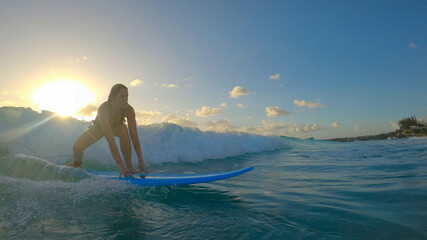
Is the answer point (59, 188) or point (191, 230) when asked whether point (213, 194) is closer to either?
point (191, 230)

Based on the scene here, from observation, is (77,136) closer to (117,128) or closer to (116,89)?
(117,128)

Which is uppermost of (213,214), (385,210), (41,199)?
(41,199)

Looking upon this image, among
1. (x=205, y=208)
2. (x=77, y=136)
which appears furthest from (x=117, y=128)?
(x=77, y=136)

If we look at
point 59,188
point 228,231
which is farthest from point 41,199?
point 228,231

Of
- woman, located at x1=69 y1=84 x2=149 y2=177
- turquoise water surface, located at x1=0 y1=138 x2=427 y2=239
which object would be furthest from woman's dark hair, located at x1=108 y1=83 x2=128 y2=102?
turquoise water surface, located at x1=0 y1=138 x2=427 y2=239

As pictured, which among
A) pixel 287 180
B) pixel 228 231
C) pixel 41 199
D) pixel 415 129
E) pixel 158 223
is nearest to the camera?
pixel 228 231

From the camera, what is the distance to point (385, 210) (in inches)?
96.8

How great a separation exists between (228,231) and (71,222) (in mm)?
1434

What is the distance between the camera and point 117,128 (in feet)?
14.5

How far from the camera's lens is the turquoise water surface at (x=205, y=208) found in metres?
2.00

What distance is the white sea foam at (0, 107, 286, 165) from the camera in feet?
21.9

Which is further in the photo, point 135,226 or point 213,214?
point 213,214

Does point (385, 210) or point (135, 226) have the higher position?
point (135, 226)

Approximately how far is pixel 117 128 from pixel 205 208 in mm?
2529
